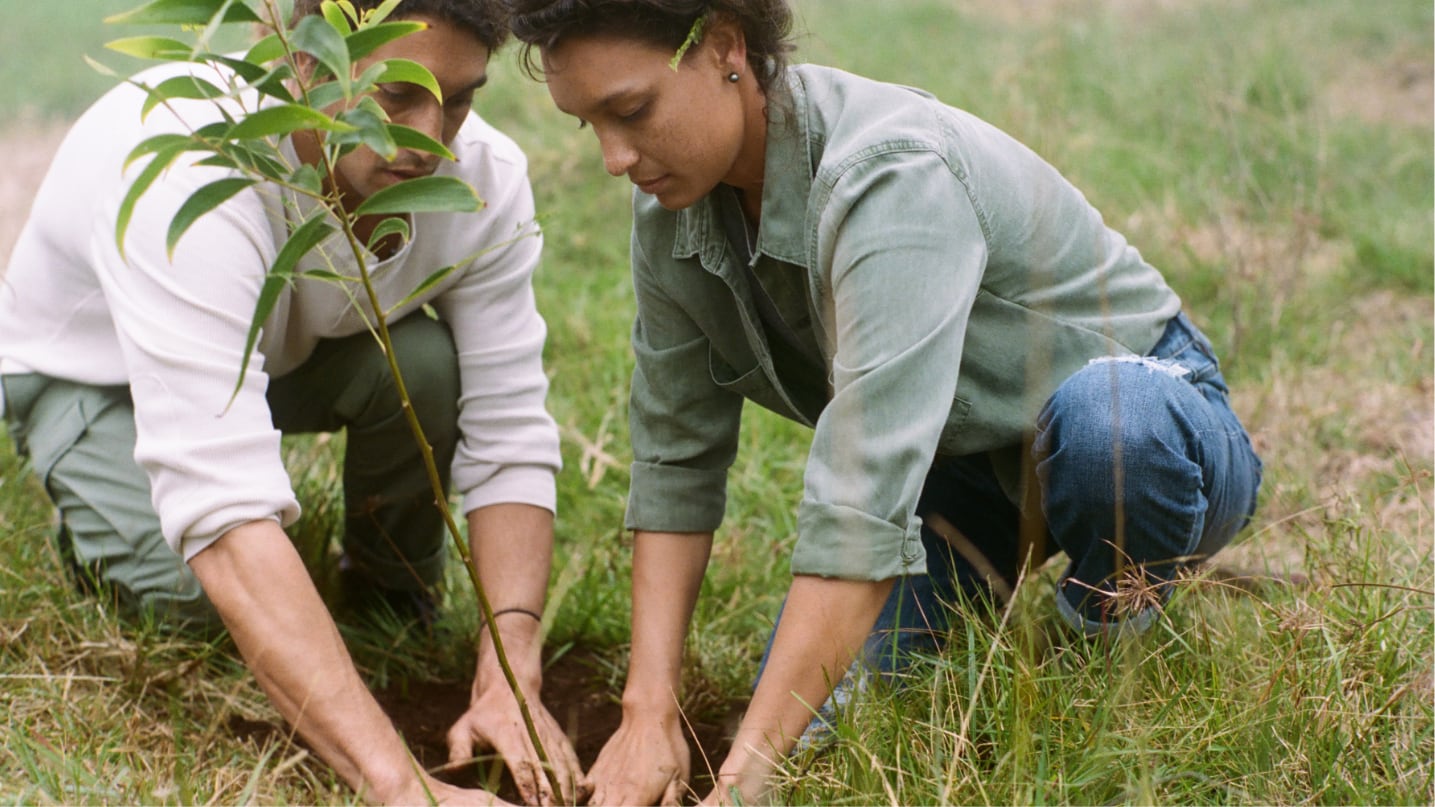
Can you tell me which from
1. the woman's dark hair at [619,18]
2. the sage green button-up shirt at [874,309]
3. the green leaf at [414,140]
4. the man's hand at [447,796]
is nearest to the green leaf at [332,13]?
the green leaf at [414,140]

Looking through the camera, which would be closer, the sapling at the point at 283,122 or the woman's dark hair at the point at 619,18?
the sapling at the point at 283,122

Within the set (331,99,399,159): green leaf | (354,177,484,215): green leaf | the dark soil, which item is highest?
(331,99,399,159): green leaf

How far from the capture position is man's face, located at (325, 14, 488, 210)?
1850mm

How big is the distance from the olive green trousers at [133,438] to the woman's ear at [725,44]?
0.89 m

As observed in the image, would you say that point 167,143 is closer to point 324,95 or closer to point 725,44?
point 324,95

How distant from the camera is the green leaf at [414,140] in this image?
1.28 meters

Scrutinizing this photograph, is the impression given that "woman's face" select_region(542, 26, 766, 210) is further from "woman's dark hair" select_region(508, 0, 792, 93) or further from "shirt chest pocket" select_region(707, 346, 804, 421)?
"shirt chest pocket" select_region(707, 346, 804, 421)

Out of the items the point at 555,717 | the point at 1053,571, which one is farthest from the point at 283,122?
the point at 1053,571

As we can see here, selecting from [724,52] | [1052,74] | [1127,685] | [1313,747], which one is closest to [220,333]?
[724,52]

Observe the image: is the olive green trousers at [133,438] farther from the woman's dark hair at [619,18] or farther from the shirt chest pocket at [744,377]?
the woman's dark hair at [619,18]

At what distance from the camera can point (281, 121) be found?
46.6 inches

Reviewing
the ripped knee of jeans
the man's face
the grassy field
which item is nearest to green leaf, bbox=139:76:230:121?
the man's face

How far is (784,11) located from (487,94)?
369 centimetres

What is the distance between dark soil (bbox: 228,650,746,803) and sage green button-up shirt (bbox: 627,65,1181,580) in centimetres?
35
